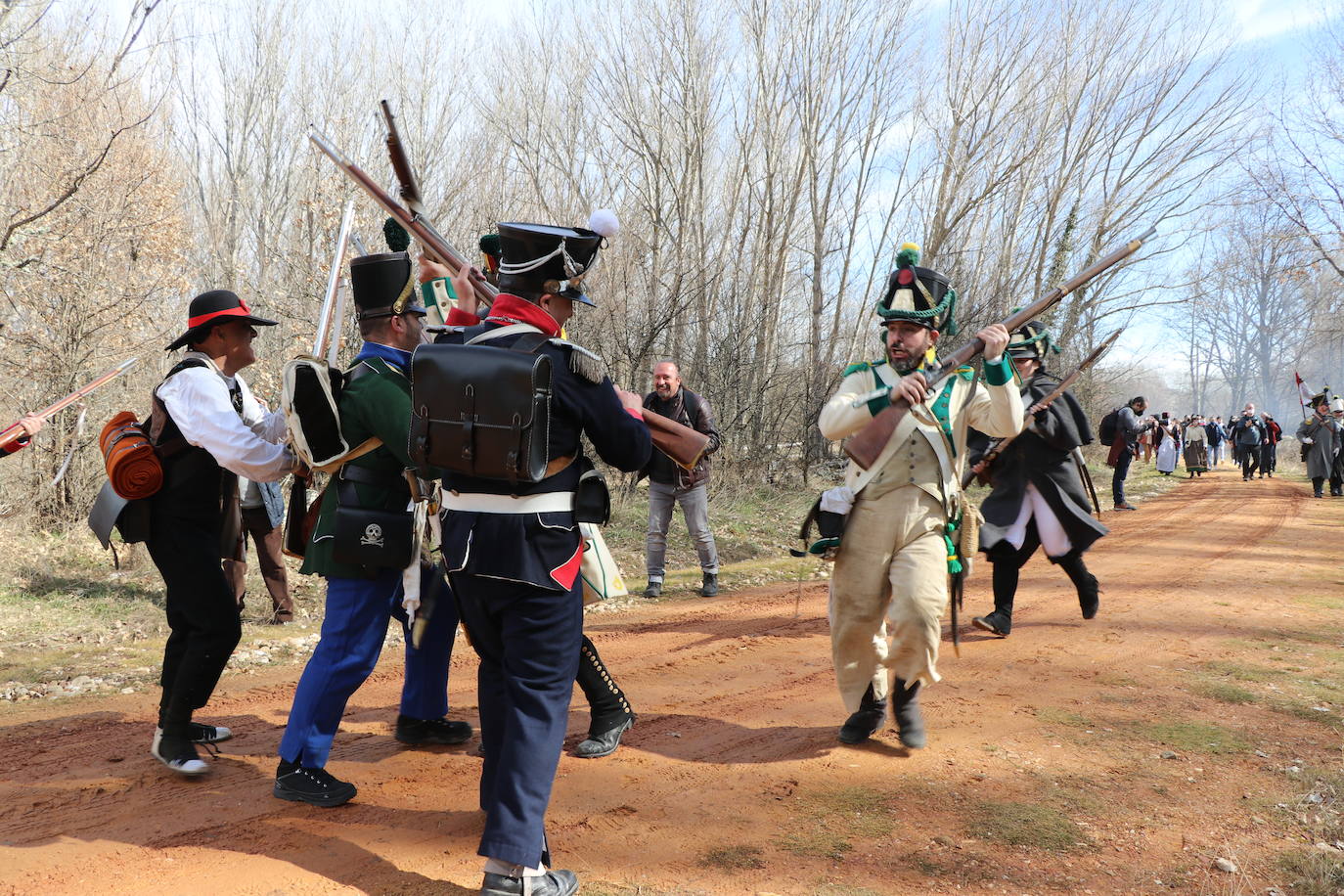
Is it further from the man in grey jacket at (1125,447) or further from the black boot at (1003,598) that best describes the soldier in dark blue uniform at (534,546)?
the man in grey jacket at (1125,447)

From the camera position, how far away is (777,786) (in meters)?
4.22

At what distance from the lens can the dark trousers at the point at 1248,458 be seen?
25.8 metres

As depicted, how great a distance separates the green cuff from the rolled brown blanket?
3.85m

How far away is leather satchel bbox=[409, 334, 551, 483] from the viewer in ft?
9.86

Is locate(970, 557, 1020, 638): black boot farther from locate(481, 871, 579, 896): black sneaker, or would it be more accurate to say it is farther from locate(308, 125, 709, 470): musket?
locate(481, 871, 579, 896): black sneaker

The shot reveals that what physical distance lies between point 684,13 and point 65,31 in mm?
11766

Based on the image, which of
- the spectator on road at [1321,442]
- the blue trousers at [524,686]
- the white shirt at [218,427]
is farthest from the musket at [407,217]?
the spectator on road at [1321,442]

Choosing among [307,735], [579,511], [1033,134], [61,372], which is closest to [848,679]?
[579,511]

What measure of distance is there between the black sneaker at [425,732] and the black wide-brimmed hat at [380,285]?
2.04 m

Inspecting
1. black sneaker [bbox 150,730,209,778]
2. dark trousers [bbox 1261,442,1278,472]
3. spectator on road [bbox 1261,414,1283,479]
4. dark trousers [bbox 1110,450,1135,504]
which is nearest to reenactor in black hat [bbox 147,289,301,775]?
black sneaker [bbox 150,730,209,778]

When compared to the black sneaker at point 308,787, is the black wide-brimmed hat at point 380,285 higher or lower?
higher

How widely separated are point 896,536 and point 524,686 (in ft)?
7.03

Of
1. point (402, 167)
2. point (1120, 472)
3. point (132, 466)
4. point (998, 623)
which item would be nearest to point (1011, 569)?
point (998, 623)

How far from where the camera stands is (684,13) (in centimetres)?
1917
